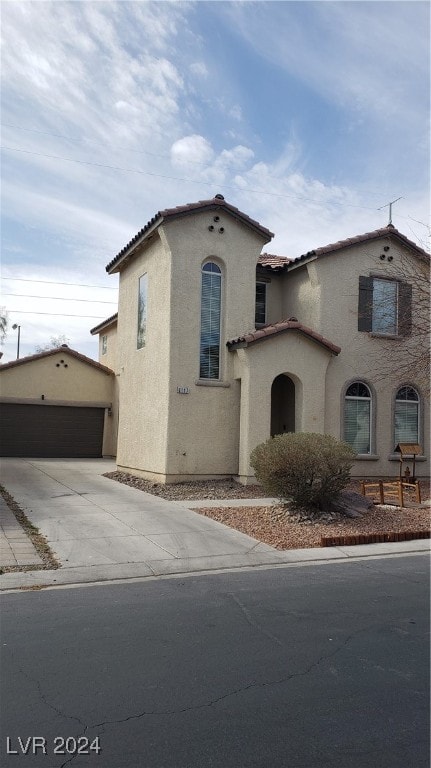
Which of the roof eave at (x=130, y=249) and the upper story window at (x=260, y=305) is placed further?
the upper story window at (x=260, y=305)

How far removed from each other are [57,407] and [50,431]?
97 centimetres

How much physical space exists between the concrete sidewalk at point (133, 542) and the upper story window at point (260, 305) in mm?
7038

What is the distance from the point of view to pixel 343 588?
23.9 feet

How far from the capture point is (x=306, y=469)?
1115 centimetres

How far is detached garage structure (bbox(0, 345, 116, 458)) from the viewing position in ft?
78.8

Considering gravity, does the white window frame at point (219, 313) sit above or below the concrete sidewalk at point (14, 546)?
above

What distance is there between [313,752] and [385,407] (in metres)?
15.3

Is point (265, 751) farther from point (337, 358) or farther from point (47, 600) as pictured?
point (337, 358)

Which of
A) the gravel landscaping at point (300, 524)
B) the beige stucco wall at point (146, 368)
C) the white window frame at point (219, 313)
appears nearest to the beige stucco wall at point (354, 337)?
the white window frame at point (219, 313)

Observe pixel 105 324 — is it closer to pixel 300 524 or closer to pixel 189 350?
pixel 189 350

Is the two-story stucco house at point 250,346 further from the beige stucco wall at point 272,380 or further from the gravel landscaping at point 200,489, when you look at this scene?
the gravel landscaping at point 200,489

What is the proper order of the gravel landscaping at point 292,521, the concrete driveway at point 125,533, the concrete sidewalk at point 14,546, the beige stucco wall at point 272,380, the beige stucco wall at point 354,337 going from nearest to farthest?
the concrete sidewalk at point 14,546
the concrete driveway at point 125,533
the gravel landscaping at point 292,521
the beige stucco wall at point 272,380
the beige stucco wall at point 354,337

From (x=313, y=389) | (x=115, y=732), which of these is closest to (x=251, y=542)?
(x=115, y=732)

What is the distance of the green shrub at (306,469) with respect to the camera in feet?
36.5
